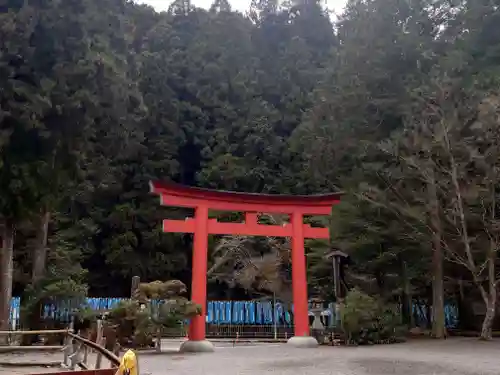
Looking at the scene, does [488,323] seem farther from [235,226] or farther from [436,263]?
[235,226]

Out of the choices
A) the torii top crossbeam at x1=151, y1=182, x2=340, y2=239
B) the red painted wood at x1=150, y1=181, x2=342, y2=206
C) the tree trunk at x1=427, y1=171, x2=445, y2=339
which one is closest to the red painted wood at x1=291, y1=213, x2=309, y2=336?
the torii top crossbeam at x1=151, y1=182, x2=340, y2=239

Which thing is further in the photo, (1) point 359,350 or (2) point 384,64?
(2) point 384,64

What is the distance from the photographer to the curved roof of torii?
41.4 feet

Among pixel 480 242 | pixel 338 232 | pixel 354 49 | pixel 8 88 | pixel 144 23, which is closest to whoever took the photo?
pixel 8 88

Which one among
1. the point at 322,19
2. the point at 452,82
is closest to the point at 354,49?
the point at 452,82

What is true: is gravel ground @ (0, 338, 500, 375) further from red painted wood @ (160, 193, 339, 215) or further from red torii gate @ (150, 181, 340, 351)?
red painted wood @ (160, 193, 339, 215)

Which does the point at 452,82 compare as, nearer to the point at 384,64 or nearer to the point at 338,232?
the point at 384,64

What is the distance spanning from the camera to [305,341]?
1320 cm

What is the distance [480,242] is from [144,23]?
2733cm

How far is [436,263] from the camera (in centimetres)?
1614

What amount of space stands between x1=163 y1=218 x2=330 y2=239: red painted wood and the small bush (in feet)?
6.39

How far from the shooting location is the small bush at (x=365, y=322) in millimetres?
13656

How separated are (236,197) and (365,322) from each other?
4604 mm

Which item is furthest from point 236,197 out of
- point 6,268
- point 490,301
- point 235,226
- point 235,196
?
point 490,301
